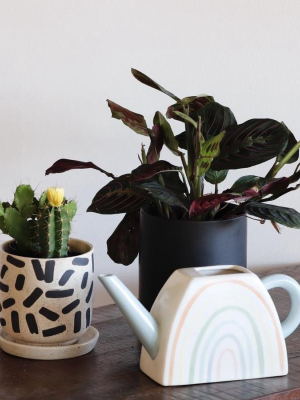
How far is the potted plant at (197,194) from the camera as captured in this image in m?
1.02

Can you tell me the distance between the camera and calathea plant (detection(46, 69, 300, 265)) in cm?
102

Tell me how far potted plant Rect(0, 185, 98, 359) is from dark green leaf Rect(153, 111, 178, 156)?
0.61 ft

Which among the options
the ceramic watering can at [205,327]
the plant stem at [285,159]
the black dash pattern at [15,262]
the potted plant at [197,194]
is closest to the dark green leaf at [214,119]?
the potted plant at [197,194]

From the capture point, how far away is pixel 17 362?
1001 millimetres

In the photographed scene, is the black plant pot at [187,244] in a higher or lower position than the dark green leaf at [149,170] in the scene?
lower

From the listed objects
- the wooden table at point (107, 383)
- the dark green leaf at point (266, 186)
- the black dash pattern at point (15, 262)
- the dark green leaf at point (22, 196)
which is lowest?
the wooden table at point (107, 383)

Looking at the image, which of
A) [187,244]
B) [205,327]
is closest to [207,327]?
[205,327]

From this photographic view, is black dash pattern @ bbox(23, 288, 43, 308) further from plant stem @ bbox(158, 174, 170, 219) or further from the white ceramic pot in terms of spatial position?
plant stem @ bbox(158, 174, 170, 219)

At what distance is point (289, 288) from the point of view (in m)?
1.02

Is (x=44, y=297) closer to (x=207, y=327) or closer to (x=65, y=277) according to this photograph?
(x=65, y=277)

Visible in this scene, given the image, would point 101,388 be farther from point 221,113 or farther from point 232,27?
point 232,27

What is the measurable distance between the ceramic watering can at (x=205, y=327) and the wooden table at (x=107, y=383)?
0.02m

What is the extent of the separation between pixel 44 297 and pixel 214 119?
37 centimetres

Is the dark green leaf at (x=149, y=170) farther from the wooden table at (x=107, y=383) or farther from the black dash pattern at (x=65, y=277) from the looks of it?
the wooden table at (x=107, y=383)
